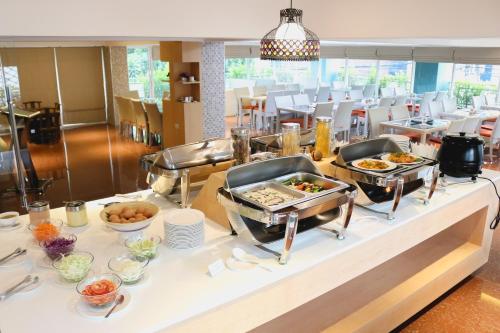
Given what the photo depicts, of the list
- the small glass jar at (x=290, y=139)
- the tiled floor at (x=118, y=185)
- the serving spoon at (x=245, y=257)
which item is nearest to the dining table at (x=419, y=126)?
the tiled floor at (x=118, y=185)

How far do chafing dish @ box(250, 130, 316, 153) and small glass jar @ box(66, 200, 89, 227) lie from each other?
111 centimetres

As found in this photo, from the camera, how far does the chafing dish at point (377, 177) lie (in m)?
1.87

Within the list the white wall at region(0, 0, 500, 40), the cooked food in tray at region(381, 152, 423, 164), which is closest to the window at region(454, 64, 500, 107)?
the white wall at region(0, 0, 500, 40)

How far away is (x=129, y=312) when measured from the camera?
4.04 ft

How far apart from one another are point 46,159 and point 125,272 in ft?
17.2

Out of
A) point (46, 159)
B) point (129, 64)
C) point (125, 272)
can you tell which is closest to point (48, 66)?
point (129, 64)

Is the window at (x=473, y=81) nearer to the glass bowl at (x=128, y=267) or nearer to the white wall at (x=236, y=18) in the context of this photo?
the white wall at (x=236, y=18)

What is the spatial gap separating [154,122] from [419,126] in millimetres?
3984

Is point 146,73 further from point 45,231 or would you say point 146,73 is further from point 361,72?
point 45,231

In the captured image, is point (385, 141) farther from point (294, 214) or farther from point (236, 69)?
point (236, 69)

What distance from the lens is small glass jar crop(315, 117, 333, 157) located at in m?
2.35

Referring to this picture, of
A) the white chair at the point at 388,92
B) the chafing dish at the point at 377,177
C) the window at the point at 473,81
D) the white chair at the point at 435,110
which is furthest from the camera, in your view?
the white chair at the point at 388,92

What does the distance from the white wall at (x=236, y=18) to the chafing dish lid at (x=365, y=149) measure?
0.93 metres

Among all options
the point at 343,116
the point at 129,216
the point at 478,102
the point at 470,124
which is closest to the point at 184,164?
the point at 129,216
